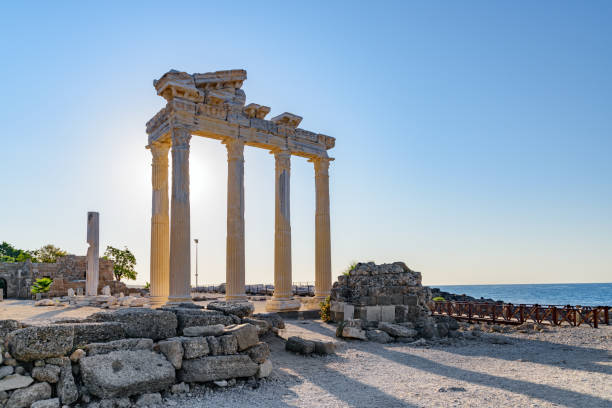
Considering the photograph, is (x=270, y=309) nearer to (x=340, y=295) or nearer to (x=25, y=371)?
(x=340, y=295)

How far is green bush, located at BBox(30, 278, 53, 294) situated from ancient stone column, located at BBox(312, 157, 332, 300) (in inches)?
Result: 806

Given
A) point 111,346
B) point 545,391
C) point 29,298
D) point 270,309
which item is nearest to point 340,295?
point 270,309

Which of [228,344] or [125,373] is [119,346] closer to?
[125,373]

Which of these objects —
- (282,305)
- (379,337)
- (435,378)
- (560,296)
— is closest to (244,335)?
(435,378)

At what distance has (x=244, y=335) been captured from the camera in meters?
8.81

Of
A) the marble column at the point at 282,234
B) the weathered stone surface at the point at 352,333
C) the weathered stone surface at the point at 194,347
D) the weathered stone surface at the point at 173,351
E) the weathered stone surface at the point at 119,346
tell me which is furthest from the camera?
the marble column at the point at 282,234

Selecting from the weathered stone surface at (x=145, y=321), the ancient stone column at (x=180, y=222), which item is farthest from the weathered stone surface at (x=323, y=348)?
the ancient stone column at (x=180, y=222)

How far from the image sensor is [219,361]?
8.30m

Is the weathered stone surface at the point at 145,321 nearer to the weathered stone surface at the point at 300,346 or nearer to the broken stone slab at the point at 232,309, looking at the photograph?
the broken stone slab at the point at 232,309

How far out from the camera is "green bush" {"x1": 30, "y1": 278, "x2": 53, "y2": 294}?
31706 millimetres

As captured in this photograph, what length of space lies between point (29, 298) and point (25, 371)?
32.5m

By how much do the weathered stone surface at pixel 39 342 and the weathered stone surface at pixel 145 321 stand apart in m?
1.23

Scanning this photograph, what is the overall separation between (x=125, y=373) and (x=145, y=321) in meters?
1.42

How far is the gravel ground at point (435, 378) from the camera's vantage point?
25.3 feet
